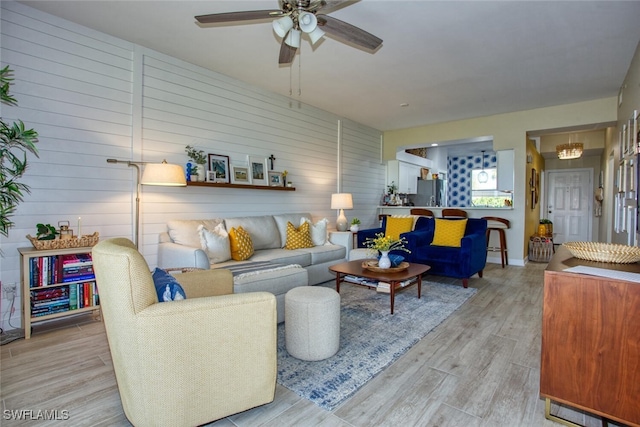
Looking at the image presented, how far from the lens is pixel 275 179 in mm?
4902

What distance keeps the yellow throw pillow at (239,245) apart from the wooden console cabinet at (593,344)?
111 inches

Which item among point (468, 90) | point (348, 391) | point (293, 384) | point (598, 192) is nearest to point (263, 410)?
point (293, 384)

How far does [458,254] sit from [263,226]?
2539mm

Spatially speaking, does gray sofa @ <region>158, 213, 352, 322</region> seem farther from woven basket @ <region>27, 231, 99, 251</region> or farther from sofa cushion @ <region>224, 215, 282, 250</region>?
woven basket @ <region>27, 231, 99, 251</region>

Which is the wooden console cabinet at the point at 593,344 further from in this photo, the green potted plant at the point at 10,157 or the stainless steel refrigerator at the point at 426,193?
the stainless steel refrigerator at the point at 426,193

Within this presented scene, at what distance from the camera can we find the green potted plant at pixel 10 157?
7.61 ft

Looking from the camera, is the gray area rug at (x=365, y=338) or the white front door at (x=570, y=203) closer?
the gray area rug at (x=365, y=338)

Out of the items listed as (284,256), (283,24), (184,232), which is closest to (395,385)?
(284,256)

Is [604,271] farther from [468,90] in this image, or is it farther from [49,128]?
[49,128]

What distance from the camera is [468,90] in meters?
4.64

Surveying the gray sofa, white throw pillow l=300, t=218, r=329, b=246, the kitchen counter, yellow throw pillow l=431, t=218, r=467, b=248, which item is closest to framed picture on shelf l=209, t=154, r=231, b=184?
the gray sofa

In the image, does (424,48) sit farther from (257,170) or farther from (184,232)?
(184,232)

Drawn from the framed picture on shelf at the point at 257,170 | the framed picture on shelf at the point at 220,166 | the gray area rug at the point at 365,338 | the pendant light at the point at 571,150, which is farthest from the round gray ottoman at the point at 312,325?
the pendant light at the point at 571,150

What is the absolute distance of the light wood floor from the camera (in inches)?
67.0
